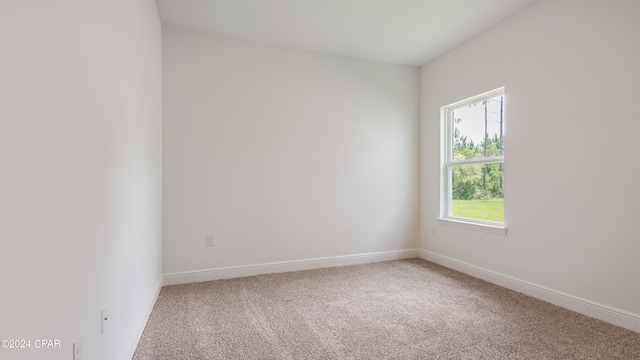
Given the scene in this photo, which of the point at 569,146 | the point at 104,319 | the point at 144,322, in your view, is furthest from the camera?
the point at 569,146

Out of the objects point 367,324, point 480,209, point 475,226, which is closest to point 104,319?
point 367,324

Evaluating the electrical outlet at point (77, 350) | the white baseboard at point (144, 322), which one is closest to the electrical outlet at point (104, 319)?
the electrical outlet at point (77, 350)

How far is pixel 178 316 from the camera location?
7.32 feet

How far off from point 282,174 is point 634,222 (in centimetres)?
289

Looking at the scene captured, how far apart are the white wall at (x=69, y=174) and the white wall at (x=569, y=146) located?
3.09 metres

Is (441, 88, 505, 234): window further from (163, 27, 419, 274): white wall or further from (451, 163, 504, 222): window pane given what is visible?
(163, 27, 419, 274): white wall

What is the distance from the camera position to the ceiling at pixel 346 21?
2613 mm

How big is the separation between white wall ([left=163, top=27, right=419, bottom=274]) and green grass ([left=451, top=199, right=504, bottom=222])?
22.7 inches

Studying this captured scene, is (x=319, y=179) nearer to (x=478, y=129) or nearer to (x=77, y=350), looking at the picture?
(x=478, y=129)

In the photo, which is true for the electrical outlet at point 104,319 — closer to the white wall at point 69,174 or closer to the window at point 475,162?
the white wall at point 69,174

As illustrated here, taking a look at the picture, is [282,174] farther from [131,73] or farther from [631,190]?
[631,190]

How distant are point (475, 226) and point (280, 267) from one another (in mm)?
2150

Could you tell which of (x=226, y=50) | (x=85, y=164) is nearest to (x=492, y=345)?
(x=85, y=164)

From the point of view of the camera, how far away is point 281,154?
3369 millimetres
